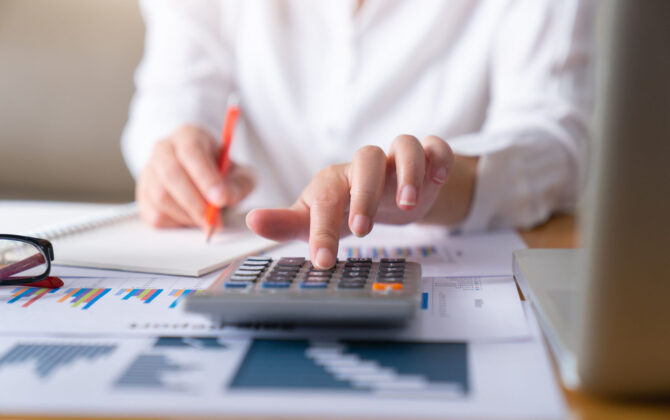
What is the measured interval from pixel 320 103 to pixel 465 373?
0.65 m

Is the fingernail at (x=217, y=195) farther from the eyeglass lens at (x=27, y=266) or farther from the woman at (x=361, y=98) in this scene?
the eyeglass lens at (x=27, y=266)

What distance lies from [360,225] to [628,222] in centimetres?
17

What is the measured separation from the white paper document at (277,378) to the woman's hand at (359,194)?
0.09m

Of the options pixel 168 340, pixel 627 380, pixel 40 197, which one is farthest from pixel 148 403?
Result: pixel 40 197

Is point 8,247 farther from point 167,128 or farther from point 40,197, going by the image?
point 40,197

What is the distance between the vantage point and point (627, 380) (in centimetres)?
19

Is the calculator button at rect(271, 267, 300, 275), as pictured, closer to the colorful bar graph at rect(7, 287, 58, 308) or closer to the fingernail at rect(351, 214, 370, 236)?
the fingernail at rect(351, 214, 370, 236)

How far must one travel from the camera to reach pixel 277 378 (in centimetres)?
22

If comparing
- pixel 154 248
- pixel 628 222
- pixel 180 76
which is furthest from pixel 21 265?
pixel 180 76

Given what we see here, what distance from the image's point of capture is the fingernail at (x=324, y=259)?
A: 12.4 inches

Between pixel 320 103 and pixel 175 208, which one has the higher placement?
pixel 320 103

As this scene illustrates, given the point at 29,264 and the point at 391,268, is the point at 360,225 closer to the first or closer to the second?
the point at 391,268

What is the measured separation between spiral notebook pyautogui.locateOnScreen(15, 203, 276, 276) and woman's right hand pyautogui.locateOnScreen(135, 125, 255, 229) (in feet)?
0.06

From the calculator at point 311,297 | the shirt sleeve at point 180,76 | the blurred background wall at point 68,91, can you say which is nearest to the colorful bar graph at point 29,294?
the calculator at point 311,297
